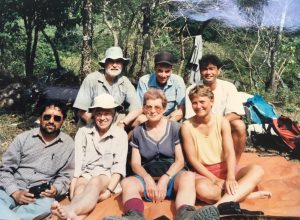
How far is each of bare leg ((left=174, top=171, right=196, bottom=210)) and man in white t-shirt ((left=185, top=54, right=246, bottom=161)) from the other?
113 centimetres

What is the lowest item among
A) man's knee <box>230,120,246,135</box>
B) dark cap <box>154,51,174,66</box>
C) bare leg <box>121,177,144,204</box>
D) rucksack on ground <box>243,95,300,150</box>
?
bare leg <box>121,177,144,204</box>

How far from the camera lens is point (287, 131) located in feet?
25.7


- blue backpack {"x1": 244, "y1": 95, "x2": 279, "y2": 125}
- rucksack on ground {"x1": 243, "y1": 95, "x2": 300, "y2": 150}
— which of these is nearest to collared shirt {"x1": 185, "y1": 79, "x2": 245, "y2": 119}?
rucksack on ground {"x1": 243, "y1": 95, "x2": 300, "y2": 150}

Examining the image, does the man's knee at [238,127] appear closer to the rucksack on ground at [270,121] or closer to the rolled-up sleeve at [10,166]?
the rolled-up sleeve at [10,166]

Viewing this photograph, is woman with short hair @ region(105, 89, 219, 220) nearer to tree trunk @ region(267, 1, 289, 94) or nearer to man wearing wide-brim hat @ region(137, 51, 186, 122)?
man wearing wide-brim hat @ region(137, 51, 186, 122)

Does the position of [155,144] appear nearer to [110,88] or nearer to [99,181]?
[99,181]

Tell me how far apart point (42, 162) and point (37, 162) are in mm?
54

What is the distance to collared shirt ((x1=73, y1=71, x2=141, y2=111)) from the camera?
555cm

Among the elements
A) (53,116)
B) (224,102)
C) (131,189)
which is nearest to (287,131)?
(224,102)

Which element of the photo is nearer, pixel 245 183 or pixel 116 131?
pixel 245 183

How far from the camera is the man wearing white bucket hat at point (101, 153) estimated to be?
447 cm

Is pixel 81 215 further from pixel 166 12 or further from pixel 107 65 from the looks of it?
pixel 166 12

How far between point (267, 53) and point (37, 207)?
14193 millimetres

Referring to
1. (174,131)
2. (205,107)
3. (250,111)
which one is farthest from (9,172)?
(250,111)
